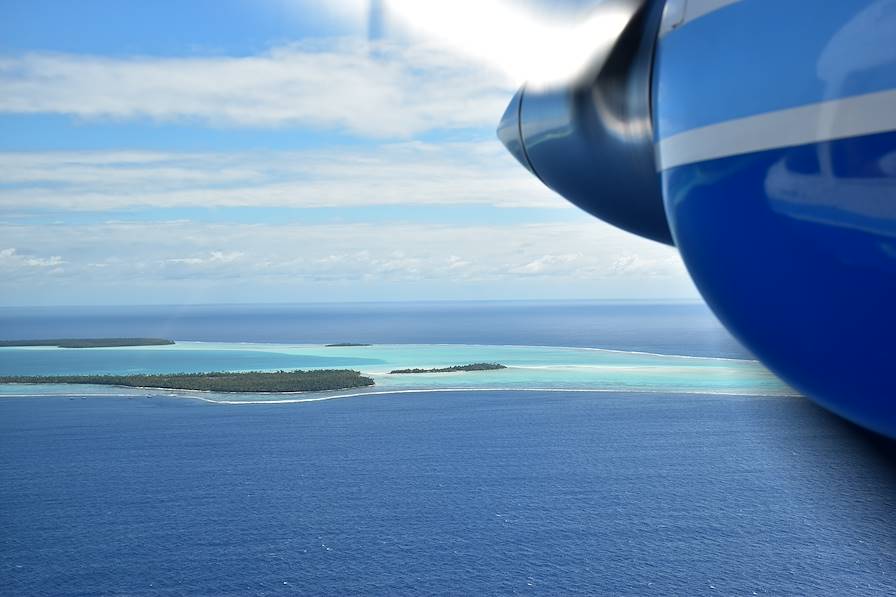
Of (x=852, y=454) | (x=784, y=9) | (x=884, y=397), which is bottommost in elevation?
(x=852, y=454)

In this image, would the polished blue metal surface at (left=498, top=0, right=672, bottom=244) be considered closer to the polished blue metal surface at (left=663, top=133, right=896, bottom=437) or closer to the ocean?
the polished blue metal surface at (left=663, top=133, right=896, bottom=437)

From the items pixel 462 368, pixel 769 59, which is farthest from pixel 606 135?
pixel 462 368

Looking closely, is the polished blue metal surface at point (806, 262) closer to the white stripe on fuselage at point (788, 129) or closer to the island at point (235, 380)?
the white stripe on fuselage at point (788, 129)

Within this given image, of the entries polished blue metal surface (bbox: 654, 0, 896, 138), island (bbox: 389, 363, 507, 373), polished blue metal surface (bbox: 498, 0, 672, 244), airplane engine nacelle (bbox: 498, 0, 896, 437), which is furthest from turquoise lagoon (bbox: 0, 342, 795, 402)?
polished blue metal surface (bbox: 654, 0, 896, 138)

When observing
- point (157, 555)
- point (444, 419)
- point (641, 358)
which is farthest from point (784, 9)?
point (641, 358)

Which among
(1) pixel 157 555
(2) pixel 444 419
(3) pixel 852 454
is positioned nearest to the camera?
(3) pixel 852 454

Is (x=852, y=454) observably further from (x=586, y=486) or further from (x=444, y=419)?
(x=444, y=419)

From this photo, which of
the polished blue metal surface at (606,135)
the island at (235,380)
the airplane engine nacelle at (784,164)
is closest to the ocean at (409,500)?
the island at (235,380)

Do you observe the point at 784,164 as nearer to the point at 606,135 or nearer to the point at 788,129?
the point at 788,129
